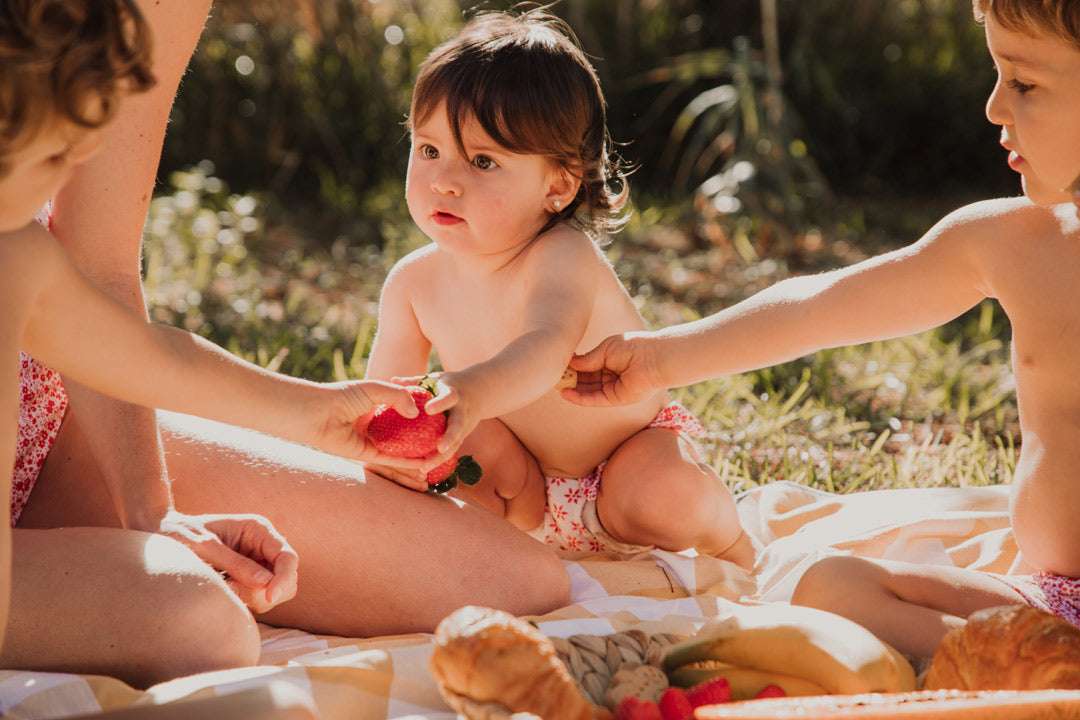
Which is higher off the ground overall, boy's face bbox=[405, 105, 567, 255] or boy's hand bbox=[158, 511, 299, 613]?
boy's face bbox=[405, 105, 567, 255]

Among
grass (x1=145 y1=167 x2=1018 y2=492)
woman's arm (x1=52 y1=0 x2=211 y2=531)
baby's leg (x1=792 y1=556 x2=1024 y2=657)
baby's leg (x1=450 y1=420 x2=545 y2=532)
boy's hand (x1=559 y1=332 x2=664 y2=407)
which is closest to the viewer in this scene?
baby's leg (x1=792 y1=556 x2=1024 y2=657)

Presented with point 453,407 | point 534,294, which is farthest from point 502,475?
point 453,407

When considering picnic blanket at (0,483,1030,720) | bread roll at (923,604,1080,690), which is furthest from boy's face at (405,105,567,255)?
bread roll at (923,604,1080,690)

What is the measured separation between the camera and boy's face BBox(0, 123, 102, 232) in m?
1.38

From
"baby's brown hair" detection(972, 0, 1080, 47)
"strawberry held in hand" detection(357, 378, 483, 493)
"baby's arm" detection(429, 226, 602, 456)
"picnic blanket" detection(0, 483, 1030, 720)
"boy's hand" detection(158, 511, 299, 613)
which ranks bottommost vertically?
"picnic blanket" detection(0, 483, 1030, 720)

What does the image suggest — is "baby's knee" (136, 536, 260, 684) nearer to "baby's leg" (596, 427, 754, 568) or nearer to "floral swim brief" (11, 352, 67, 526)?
"floral swim brief" (11, 352, 67, 526)

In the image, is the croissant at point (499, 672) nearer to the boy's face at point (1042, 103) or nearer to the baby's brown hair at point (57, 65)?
the baby's brown hair at point (57, 65)

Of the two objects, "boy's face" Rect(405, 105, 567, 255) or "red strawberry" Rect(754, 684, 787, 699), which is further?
"boy's face" Rect(405, 105, 567, 255)

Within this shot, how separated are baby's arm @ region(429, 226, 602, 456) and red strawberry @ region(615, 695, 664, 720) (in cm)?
64

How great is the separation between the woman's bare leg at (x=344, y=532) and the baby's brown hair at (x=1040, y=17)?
1340mm

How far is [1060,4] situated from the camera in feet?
5.88

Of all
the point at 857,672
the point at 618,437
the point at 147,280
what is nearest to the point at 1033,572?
the point at 857,672

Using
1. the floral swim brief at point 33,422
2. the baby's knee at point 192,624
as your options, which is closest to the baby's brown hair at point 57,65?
the baby's knee at point 192,624

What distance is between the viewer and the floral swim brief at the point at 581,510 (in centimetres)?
269
